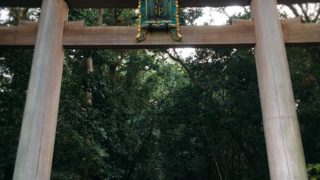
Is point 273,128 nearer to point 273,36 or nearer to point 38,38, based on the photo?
point 273,36

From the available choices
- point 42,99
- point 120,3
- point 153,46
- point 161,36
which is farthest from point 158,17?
point 42,99

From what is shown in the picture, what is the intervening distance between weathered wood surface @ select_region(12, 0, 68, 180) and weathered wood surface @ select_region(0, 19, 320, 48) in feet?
0.36

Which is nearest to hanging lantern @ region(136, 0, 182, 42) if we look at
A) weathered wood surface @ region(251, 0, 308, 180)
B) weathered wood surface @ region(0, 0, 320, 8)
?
weathered wood surface @ region(0, 0, 320, 8)

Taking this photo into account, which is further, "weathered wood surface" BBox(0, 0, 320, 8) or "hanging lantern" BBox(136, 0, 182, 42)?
"weathered wood surface" BBox(0, 0, 320, 8)

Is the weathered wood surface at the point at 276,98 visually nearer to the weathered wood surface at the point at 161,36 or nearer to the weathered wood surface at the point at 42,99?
the weathered wood surface at the point at 161,36

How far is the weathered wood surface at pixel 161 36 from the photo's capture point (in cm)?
502

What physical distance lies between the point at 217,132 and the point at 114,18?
21.6 feet

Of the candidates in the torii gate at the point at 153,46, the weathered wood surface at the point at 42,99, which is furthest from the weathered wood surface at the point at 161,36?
the weathered wood surface at the point at 42,99

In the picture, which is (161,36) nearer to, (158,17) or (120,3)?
(158,17)

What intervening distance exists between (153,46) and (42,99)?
1.88m

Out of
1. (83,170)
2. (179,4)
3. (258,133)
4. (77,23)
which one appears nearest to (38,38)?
(77,23)

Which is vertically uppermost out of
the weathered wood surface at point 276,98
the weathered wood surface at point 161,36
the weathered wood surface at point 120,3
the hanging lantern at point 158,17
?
the weathered wood surface at point 120,3

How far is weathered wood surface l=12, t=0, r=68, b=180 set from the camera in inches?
167

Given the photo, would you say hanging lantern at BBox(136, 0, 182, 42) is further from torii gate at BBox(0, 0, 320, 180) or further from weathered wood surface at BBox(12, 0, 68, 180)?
weathered wood surface at BBox(12, 0, 68, 180)
